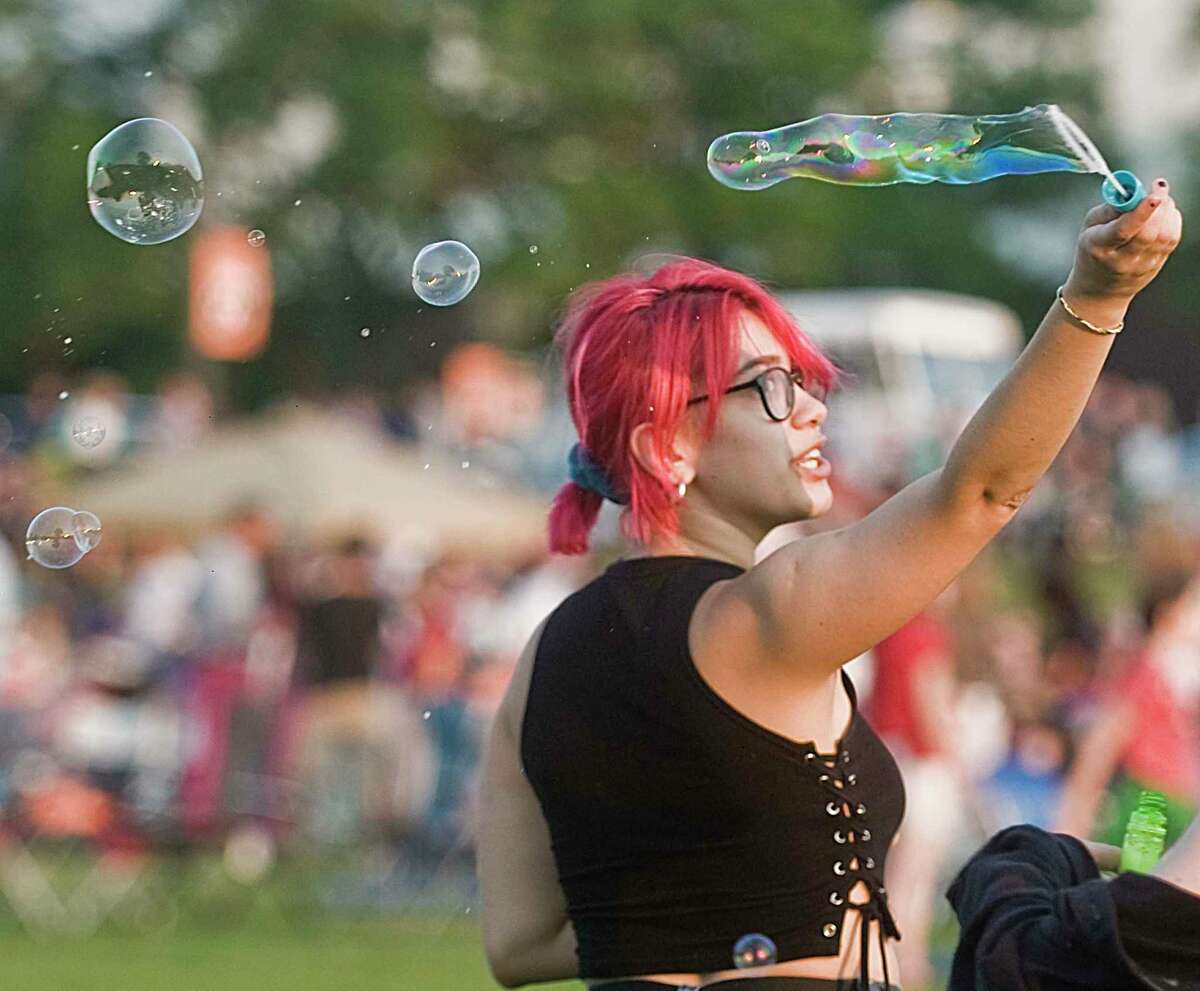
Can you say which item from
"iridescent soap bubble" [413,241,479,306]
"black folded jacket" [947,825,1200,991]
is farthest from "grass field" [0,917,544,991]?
"black folded jacket" [947,825,1200,991]

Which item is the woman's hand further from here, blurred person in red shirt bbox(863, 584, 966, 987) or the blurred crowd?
blurred person in red shirt bbox(863, 584, 966, 987)

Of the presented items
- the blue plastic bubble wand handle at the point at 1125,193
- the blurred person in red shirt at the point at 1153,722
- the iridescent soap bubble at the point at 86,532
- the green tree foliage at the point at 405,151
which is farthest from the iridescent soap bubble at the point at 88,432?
the green tree foliage at the point at 405,151

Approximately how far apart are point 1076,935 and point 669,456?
973 mm

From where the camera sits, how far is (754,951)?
283cm

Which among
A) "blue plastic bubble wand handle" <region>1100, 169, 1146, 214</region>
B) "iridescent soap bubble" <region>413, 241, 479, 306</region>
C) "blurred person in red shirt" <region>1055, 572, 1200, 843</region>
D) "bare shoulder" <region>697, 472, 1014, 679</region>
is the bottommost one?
"blurred person in red shirt" <region>1055, 572, 1200, 843</region>

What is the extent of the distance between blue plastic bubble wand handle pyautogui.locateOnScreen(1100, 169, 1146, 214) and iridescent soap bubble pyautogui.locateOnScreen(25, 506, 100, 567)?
2.40m

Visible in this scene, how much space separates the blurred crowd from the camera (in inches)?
319

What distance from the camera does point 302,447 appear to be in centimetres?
1730

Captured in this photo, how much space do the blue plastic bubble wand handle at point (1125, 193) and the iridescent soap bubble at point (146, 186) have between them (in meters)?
2.17

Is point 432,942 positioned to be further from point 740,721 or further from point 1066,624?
point 740,721

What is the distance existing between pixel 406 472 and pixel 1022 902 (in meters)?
15.9

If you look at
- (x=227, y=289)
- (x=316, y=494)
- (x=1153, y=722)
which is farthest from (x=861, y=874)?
(x=227, y=289)

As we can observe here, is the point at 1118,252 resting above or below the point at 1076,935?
above

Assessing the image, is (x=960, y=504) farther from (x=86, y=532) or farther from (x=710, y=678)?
(x=86, y=532)
